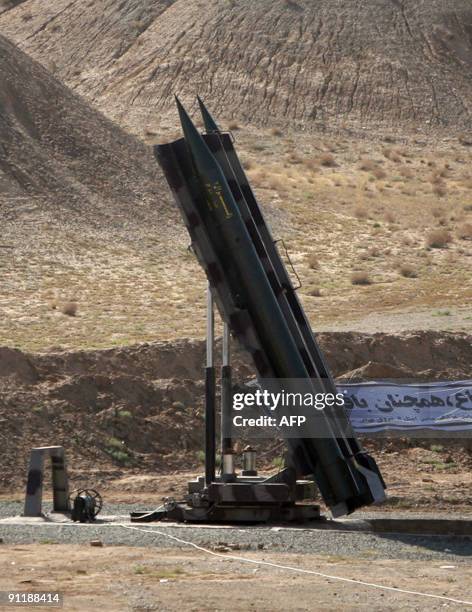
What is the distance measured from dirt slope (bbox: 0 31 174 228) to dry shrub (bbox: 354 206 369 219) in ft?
25.8

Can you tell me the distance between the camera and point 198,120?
69188 mm

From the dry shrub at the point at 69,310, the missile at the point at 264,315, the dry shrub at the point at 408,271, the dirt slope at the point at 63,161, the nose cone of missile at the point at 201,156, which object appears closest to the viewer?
the missile at the point at 264,315

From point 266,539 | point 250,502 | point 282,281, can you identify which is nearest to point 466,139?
point 282,281

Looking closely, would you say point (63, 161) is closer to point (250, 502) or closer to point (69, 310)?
point (69, 310)

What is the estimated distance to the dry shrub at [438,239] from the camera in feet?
173

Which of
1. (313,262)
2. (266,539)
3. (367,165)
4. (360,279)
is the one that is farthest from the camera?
(367,165)

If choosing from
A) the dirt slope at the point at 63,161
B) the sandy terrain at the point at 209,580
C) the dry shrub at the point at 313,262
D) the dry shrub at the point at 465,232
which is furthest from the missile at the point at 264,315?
the dry shrub at the point at 465,232

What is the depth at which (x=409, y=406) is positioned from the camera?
83.8ft

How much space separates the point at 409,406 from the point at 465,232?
30.4 metres

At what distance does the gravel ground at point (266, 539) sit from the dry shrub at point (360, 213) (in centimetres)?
3951

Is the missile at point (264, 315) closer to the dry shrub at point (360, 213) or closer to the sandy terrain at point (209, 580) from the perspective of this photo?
the sandy terrain at point (209, 580)

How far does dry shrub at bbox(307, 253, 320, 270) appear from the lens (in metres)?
48.4

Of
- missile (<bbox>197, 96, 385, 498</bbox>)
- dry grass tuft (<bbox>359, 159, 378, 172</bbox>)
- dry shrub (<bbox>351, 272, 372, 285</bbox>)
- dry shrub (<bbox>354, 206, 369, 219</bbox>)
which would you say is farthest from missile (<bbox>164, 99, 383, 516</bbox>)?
dry grass tuft (<bbox>359, 159, 378, 172</bbox>)

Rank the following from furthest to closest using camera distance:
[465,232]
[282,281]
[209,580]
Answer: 1. [465,232]
2. [282,281]
3. [209,580]
